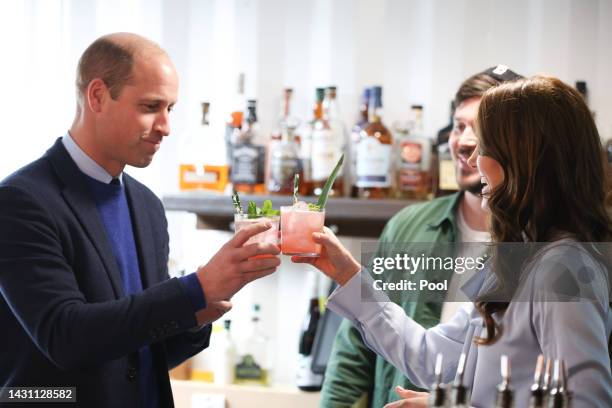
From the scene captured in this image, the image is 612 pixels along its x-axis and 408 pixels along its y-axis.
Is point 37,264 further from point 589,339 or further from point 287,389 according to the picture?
point 287,389

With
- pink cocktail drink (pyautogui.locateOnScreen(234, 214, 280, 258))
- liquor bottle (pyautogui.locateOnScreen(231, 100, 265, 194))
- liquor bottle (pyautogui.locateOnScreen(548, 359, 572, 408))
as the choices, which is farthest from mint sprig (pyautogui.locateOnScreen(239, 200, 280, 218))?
liquor bottle (pyautogui.locateOnScreen(231, 100, 265, 194))

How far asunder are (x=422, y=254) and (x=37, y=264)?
115 cm

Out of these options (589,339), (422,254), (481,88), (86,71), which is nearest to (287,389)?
(422,254)

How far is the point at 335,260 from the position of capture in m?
1.72

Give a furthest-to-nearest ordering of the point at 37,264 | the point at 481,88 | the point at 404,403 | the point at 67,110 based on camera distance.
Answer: the point at 67,110
the point at 481,88
the point at 37,264
the point at 404,403

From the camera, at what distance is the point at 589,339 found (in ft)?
4.04

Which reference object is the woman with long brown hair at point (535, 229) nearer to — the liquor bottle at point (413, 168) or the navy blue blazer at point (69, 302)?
the navy blue blazer at point (69, 302)

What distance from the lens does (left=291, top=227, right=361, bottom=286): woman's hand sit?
5.60 ft

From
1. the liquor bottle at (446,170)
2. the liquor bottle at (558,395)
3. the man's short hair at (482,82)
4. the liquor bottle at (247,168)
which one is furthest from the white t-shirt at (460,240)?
the liquor bottle at (558,395)

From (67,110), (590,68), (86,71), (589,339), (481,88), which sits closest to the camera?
(589,339)

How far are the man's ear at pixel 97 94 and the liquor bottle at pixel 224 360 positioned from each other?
1235 millimetres

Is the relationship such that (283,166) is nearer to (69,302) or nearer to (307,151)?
(307,151)

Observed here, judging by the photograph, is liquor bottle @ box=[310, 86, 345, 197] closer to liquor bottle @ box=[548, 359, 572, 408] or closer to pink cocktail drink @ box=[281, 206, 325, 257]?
pink cocktail drink @ box=[281, 206, 325, 257]

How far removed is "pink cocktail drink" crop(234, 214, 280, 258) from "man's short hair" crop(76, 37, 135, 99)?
42cm
